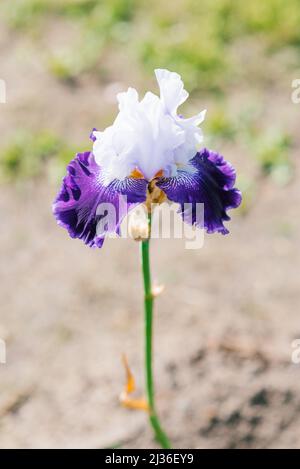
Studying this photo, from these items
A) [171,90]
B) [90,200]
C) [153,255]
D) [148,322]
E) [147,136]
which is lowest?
[148,322]

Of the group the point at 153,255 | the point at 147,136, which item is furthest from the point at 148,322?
the point at 153,255

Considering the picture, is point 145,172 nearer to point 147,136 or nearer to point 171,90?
point 147,136

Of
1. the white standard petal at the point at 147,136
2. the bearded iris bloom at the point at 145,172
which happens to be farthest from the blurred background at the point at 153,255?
the white standard petal at the point at 147,136

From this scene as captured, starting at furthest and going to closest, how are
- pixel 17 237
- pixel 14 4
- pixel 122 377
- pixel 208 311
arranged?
pixel 14 4 → pixel 17 237 → pixel 208 311 → pixel 122 377

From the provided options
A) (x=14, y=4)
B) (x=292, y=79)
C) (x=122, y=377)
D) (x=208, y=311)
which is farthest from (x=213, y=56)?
(x=122, y=377)

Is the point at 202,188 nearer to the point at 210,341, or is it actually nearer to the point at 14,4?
the point at 210,341

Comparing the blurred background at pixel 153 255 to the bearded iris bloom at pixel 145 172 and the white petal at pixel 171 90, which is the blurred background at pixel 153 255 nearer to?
the bearded iris bloom at pixel 145 172
